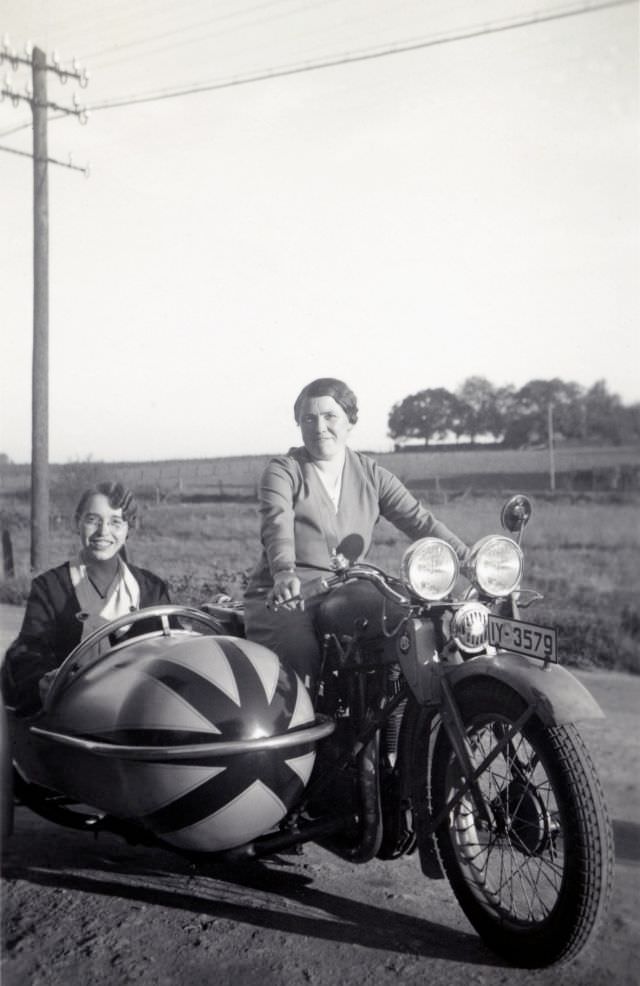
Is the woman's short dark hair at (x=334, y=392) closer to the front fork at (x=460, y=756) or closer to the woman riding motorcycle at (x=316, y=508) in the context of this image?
the woman riding motorcycle at (x=316, y=508)

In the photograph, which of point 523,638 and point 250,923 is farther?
point 250,923

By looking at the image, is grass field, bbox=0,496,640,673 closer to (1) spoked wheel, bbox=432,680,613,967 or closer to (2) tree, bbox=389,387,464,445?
(2) tree, bbox=389,387,464,445

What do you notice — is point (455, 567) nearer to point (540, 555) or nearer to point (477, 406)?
point (477, 406)

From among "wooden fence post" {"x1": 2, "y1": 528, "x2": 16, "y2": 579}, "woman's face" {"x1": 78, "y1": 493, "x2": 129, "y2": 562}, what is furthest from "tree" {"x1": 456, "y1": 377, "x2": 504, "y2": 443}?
"wooden fence post" {"x1": 2, "y1": 528, "x2": 16, "y2": 579}

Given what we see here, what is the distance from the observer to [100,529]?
123 inches

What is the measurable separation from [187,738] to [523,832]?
0.86 meters

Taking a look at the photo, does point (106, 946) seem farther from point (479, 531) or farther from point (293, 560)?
point (479, 531)

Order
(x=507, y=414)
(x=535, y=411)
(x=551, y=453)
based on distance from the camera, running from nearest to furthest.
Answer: (x=507, y=414) < (x=535, y=411) < (x=551, y=453)

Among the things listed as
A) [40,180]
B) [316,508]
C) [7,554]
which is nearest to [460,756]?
[316,508]

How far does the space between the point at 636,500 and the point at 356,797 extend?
178cm

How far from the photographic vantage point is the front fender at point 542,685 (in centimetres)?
215

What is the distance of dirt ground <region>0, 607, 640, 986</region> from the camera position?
227 cm

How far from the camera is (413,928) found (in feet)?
8.30

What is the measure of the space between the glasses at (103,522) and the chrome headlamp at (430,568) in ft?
3.77
